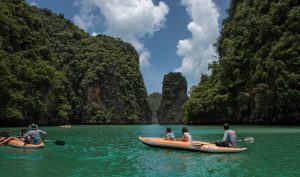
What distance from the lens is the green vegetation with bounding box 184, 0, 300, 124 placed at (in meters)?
44.4

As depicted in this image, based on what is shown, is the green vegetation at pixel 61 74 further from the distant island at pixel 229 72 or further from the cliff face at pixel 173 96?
the cliff face at pixel 173 96

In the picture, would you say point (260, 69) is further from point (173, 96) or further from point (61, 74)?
point (173, 96)

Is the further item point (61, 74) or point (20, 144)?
point (61, 74)

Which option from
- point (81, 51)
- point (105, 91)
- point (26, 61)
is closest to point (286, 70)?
point (26, 61)

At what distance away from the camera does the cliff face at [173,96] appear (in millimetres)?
158625

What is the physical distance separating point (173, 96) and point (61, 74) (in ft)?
285

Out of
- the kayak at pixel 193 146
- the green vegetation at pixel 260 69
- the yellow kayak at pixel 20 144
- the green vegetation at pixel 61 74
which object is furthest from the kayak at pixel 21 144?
the green vegetation at pixel 260 69

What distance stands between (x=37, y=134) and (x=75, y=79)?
92036 millimetres

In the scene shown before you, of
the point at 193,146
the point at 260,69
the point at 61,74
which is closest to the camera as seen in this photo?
the point at 193,146

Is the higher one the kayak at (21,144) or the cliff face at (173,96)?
the cliff face at (173,96)

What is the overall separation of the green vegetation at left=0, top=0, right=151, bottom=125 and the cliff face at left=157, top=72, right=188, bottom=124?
23151 millimetres

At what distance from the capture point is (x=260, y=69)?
157ft

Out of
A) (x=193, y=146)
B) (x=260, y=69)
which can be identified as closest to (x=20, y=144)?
(x=193, y=146)

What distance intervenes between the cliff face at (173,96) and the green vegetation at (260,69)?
9095cm
